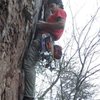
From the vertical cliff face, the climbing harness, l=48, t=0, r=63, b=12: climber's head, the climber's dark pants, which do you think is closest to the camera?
the vertical cliff face

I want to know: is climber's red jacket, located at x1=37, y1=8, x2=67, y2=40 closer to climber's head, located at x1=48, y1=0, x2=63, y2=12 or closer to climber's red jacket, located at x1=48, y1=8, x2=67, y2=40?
climber's red jacket, located at x1=48, y1=8, x2=67, y2=40

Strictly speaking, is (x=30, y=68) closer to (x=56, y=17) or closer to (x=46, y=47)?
(x=46, y=47)

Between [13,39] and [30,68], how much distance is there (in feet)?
1.81

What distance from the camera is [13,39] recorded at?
3512 millimetres

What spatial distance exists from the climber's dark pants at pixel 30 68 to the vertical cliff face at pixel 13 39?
78 mm

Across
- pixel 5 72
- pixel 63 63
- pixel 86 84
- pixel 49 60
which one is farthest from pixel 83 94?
pixel 5 72

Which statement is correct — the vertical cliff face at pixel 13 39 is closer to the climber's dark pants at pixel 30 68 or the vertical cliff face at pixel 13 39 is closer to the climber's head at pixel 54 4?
the climber's dark pants at pixel 30 68

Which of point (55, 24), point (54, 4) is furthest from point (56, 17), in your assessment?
point (54, 4)

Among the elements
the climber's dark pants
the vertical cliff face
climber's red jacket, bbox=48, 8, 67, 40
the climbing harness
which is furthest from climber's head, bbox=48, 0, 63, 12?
the climber's dark pants

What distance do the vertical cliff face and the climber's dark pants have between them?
0.08 meters

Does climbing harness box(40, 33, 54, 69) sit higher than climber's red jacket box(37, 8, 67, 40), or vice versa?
climber's red jacket box(37, 8, 67, 40)

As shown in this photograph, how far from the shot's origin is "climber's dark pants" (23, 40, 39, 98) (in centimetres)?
377

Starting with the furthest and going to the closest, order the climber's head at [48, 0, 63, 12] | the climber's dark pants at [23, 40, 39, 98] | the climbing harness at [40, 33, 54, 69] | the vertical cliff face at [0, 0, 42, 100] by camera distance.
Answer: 1. the climber's head at [48, 0, 63, 12]
2. the climbing harness at [40, 33, 54, 69]
3. the climber's dark pants at [23, 40, 39, 98]
4. the vertical cliff face at [0, 0, 42, 100]

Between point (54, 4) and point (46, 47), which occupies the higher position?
point (54, 4)
